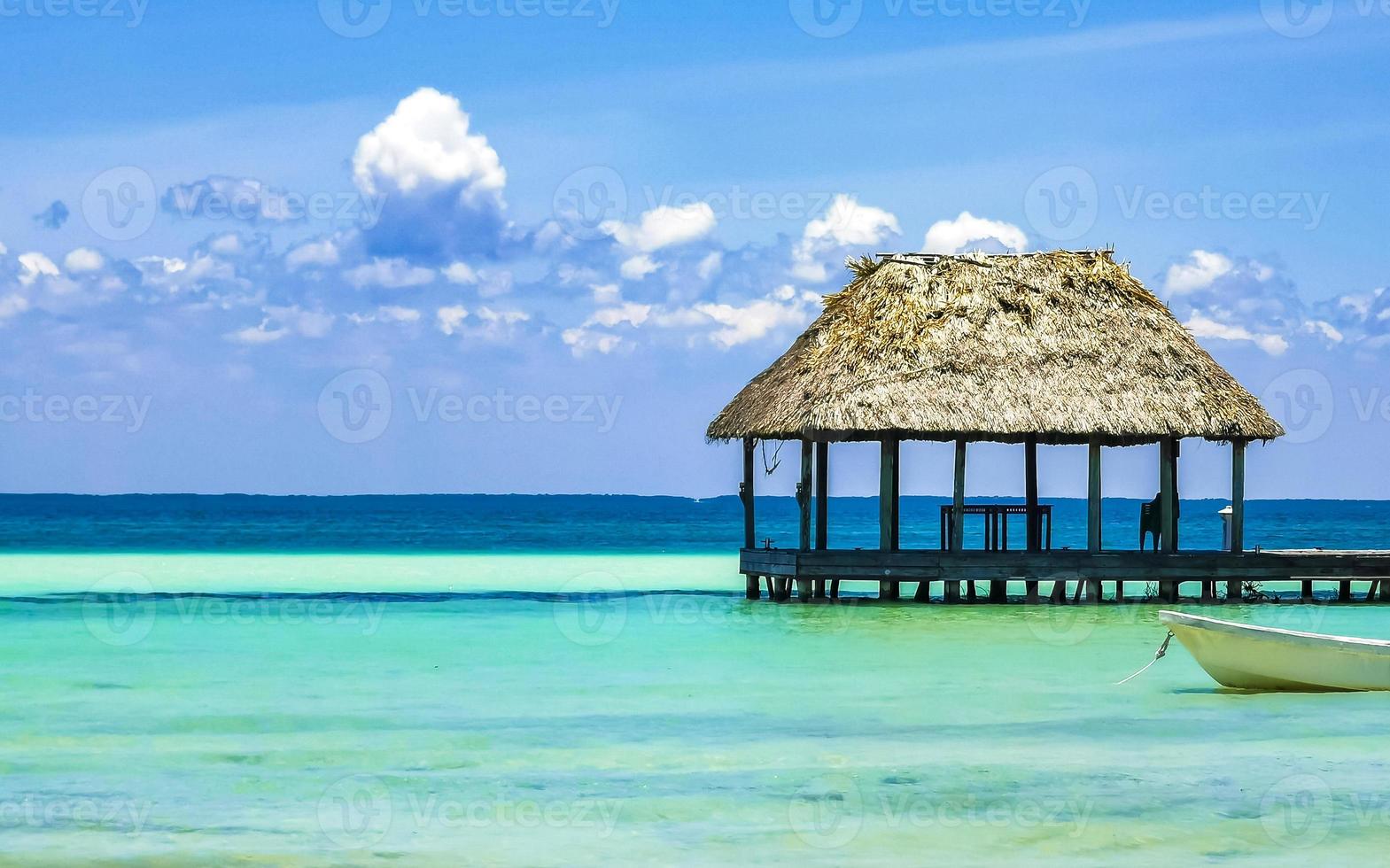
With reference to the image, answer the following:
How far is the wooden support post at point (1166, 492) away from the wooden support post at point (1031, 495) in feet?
5.53

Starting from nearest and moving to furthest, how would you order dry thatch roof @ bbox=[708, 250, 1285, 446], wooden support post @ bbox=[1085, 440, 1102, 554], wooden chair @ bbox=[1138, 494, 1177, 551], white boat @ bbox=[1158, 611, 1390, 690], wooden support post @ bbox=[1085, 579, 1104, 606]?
white boat @ bbox=[1158, 611, 1390, 690], dry thatch roof @ bbox=[708, 250, 1285, 446], wooden support post @ bbox=[1085, 440, 1102, 554], wooden support post @ bbox=[1085, 579, 1104, 606], wooden chair @ bbox=[1138, 494, 1177, 551]

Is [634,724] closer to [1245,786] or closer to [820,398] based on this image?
[1245,786]

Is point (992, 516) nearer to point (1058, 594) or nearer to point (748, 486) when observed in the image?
point (1058, 594)

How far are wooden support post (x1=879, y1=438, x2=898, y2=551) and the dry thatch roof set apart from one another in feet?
1.67

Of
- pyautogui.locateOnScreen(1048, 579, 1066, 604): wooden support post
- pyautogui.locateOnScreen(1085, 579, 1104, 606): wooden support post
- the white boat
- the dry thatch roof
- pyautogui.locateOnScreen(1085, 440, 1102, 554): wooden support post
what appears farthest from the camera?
pyautogui.locateOnScreen(1085, 579, 1104, 606): wooden support post

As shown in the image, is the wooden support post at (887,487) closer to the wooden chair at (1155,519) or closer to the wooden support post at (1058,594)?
the wooden support post at (1058,594)

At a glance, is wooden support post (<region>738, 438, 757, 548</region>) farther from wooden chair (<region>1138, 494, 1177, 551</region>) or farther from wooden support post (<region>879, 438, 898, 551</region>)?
wooden chair (<region>1138, 494, 1177, 551</region>)

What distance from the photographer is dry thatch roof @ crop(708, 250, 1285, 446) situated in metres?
23.5

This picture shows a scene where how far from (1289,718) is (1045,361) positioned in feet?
34.2

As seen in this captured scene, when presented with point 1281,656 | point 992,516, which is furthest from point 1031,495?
point 1281,656

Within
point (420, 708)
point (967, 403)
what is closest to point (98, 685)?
point (420, 708)

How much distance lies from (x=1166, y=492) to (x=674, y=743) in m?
13.6

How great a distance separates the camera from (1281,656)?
49.9 ft

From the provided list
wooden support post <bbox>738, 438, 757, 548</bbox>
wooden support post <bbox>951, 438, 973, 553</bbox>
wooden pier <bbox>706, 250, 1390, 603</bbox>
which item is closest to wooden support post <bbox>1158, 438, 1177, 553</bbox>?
wooden pier <bbox>706, 250, 1390, 603</bbox>
